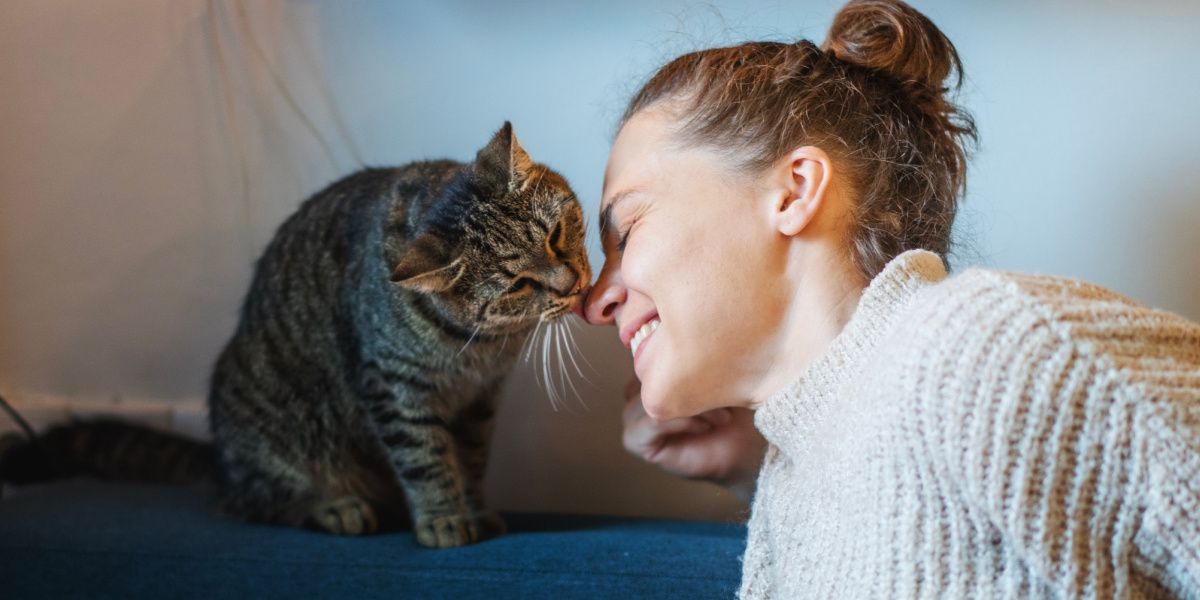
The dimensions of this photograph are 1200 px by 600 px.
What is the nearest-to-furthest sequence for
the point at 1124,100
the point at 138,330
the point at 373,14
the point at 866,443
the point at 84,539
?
1. the point at 866,443
2. the point at 84,539
3. the point at 1124,100
4. the point at 373,14
5. the point at 138,330

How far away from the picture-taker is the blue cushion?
1.16m

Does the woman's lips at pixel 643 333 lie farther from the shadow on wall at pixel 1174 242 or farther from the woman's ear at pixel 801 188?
the shadow on wall at pixel 1174 242

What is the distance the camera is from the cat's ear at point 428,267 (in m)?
1.18

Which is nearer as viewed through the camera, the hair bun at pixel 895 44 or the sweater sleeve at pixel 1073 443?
the sweater sleeve at pixel 1073 443

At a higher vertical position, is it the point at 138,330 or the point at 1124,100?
the point at 1124,100

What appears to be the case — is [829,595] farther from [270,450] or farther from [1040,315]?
[270,450]

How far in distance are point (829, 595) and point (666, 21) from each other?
39.8 inches

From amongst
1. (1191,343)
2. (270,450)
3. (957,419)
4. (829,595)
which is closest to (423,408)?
(270,450)

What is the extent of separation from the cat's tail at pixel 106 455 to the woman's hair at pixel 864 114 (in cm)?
112

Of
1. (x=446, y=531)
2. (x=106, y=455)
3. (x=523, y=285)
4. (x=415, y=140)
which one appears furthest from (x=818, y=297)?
(x=106, y=455)

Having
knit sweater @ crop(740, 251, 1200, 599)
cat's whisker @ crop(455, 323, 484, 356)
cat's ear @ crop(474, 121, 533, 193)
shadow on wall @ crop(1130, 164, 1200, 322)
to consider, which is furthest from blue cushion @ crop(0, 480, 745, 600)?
shadow on wall @ crop(1130, 164, 1200, 322)

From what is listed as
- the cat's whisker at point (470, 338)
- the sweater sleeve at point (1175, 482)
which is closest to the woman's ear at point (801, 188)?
the sweater sleeve at point (1175, 482)

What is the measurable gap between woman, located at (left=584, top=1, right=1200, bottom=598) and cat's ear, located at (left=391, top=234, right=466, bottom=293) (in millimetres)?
201

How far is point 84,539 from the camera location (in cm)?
127
